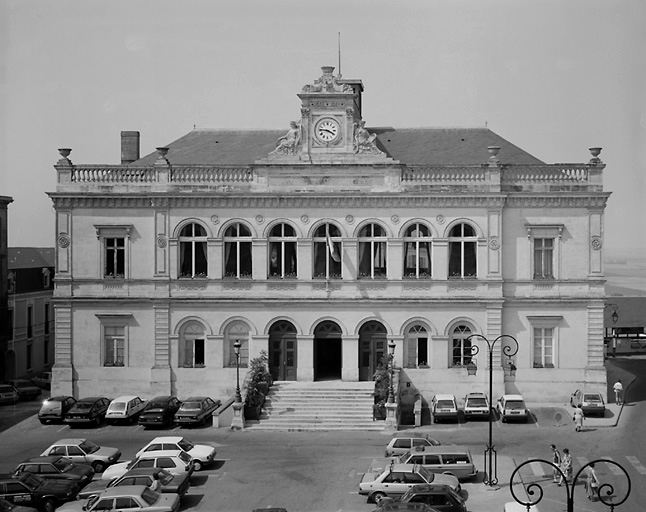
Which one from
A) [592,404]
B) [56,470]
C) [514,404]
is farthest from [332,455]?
[592,404]

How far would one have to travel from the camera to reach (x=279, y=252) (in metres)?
53.4

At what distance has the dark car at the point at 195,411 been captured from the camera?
47.9 metres

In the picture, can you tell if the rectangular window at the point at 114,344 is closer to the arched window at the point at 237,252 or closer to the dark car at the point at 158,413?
the dark car at the point at 158,413

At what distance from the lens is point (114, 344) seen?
54.1 m

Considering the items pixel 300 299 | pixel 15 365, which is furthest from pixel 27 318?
pixel 300 299

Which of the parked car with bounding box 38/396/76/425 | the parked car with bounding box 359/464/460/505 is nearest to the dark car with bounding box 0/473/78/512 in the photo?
the parked car with bounding box 359/464/460/505

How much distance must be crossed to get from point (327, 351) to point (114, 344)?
11.6 meters

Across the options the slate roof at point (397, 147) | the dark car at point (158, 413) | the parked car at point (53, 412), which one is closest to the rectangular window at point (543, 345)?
the slate roof at point (397, 147)

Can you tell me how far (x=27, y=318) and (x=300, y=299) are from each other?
24918mm

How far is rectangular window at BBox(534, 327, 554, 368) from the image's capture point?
5275cm

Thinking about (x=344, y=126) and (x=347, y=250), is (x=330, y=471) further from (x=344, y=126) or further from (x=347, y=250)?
(x=344, y=126)

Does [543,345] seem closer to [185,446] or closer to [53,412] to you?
[185,446]

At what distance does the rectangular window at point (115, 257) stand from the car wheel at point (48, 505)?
20.2m

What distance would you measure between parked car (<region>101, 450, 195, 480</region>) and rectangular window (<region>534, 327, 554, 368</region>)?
22004 mm
